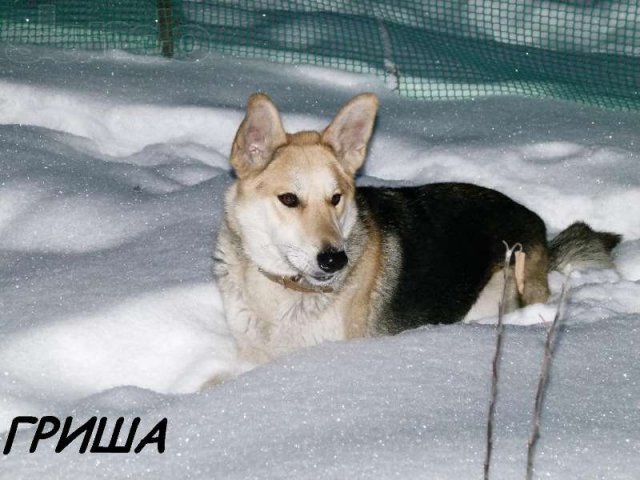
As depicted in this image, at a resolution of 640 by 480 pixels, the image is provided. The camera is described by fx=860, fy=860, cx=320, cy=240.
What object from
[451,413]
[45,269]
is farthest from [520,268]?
[45,269]

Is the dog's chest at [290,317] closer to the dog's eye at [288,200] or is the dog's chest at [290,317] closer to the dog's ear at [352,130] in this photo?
the dog's eye at [288,200]

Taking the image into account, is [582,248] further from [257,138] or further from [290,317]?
[257,138]

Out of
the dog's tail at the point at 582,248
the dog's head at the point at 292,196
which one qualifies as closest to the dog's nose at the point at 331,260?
the dog's head at the point at 292,196

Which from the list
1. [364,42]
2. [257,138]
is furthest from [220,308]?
[364,42]

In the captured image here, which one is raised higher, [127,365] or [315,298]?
[315,298]

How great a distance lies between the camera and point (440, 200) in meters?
4.47

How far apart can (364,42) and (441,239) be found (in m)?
4.46

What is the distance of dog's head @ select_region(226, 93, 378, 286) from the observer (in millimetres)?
3746

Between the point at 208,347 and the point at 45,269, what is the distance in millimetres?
1034

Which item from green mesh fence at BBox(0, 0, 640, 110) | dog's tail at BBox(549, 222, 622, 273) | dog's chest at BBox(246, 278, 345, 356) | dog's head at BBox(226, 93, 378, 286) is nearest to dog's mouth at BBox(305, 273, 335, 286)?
dog's head at BBox(226, 93, 378, 286)

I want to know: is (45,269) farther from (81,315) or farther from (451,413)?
(451,413)

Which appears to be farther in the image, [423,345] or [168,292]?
[168,292]

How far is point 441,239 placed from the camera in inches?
171

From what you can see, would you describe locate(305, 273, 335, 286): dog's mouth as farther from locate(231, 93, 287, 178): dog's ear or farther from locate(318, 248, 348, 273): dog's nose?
locate(231, 93, 287, 178): dog's ear
